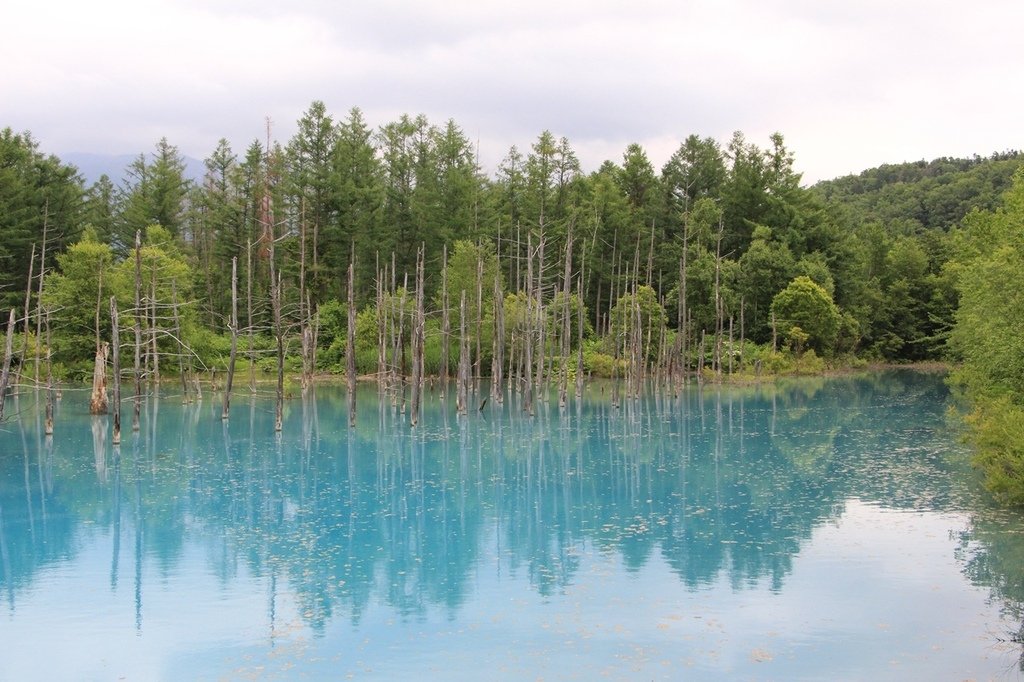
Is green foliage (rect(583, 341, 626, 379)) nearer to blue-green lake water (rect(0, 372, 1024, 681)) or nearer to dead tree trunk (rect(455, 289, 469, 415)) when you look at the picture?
dead tree trunk (rect(455, 289, 469, 415))

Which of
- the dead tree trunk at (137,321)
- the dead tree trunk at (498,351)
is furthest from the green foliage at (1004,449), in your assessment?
the dead tree trunk at (137,321)

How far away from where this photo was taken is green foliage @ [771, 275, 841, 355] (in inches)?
2260

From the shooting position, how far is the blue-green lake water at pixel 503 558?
11.6 m

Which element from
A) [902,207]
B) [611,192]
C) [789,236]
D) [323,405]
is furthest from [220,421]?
[902,207]

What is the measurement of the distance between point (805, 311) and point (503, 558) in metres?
45.1

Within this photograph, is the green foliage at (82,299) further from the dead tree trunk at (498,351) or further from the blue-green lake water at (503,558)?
the dead tree trunk at (498,351)

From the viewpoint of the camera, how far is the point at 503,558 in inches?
645

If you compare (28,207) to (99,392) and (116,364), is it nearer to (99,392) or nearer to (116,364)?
(99,392)

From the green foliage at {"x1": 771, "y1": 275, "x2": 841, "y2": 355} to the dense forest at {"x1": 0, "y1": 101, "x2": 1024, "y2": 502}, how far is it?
0.13 meters

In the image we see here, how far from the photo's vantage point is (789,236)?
6444cm

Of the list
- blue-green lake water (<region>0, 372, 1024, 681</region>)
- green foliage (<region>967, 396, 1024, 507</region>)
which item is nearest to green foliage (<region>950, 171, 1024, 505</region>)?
green foliage (<region>967, 396, 1024, 507</region>)

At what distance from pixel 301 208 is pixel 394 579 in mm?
47959

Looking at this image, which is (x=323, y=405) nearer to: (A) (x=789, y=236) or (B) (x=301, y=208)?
(B) (x=301, y=208)

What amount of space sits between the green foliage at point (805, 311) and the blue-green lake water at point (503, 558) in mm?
27479
